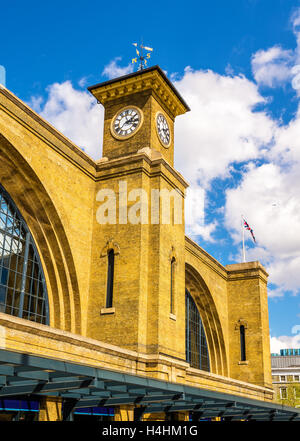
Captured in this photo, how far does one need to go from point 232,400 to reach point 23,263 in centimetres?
925

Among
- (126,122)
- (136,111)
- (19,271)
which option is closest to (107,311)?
(19,271)

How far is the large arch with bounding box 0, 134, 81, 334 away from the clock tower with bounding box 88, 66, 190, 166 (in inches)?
213

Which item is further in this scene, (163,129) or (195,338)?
(195,338)

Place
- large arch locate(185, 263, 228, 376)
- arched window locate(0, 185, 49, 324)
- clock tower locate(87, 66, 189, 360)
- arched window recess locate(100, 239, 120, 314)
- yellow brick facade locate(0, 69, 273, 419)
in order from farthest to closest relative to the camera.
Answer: large arch locate(185, 263, 228, 376)
arched window recess locate(100, 239, 120, 314)
clock tower locate(87, 66, 189, 360)
yellow brick facade locate(0, 69, 273, 419)
arched window locate(0, 185, 49, 324)

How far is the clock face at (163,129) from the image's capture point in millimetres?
25163

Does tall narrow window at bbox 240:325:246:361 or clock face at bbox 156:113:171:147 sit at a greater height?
clock face at bbox 156:113:171:147

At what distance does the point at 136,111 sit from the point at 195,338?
54.0 ft

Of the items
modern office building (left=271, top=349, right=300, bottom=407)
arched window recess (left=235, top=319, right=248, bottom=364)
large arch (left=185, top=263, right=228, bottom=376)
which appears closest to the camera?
large arch (left=185, top=263, right=228, bottom=376)

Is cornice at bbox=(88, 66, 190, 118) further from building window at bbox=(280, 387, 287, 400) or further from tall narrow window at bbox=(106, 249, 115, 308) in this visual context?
building window at bbox=(280, 387, 287, 400)

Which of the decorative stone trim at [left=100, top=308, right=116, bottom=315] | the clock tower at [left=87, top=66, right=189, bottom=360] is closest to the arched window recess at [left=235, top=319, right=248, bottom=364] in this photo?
the clock tower at [left=87, top=66, right=189, bottom=360]

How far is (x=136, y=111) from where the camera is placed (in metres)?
24.7

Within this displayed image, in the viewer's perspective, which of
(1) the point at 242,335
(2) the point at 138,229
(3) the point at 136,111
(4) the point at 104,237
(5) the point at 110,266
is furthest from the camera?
(1) the point at 242,335

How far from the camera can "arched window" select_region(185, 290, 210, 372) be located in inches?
1287

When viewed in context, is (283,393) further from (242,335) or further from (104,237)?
(104,237)
